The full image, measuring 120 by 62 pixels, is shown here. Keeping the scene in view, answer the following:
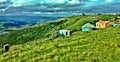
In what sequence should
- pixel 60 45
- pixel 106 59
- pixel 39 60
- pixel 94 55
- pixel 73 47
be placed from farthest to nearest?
pixel 60 45 → pixel 73 47 → pixel 39 60 → pixel 94 55 → pixel 106 59

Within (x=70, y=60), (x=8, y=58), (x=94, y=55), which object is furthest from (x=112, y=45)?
(x=8, y=58)

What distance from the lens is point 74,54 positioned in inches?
2427

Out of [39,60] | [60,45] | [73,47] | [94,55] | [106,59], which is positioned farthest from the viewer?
[60,45]

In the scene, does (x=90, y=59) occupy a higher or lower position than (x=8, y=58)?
higher

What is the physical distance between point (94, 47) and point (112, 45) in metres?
4.18

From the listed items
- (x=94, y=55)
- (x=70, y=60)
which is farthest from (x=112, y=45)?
(x=70, y=60)

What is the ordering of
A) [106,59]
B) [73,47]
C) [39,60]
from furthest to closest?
[73,47] → [39,60] → [106,59]

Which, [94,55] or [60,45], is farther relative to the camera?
[60,45]

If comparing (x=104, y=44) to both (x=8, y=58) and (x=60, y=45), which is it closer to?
(x=60, y=45)

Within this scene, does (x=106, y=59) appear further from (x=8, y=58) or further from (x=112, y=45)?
(x=8, y=58)

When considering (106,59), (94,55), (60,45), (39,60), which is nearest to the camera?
(106,59)

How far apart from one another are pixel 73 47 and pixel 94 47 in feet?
18.5

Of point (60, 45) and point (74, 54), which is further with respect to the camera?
point (60, 45)

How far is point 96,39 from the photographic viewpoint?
249 feet
